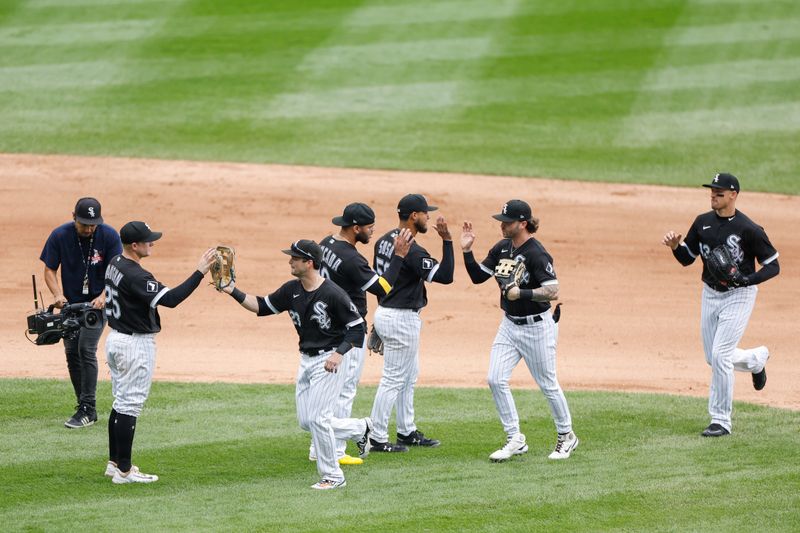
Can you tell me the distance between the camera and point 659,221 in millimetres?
17125

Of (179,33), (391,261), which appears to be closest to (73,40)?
(179,33)

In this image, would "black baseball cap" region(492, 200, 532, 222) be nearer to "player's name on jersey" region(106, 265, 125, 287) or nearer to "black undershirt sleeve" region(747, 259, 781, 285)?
"black undershirt sleeve" region(747, 259, 781, 285)

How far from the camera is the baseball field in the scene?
27.6ft

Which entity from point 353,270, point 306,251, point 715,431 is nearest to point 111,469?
point 306,251

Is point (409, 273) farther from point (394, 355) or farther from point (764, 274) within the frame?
point (764, 274)

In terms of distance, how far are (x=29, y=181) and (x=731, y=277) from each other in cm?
1209

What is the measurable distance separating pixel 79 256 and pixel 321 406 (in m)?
3.31

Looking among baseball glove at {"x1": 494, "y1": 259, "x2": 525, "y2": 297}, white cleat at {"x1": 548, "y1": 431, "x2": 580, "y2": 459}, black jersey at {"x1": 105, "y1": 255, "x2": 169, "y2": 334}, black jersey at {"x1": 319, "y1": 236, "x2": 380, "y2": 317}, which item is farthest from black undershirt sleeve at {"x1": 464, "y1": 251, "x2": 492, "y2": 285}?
black jersey at {"x1": 105, "y1": 255, "x2": 169, "y2": 334}

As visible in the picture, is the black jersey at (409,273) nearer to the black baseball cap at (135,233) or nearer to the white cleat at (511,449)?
the white cleat at (511,449)

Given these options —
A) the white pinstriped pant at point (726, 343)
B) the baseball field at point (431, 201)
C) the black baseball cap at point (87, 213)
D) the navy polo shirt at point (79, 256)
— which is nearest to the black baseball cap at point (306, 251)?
the baseball field at point (431, 201)

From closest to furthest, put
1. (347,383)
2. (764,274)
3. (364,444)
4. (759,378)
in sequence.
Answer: (347,383) → (364,444) → (764,274) → (759,378)

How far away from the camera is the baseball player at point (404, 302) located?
30.6 ft

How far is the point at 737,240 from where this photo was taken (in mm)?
9883

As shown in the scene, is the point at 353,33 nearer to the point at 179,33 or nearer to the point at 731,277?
the point at 179,33
